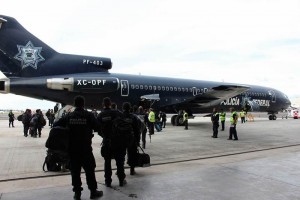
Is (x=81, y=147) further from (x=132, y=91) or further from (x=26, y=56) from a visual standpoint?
(x=132, y=91)

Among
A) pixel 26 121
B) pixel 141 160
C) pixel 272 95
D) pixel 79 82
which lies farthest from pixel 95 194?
pixel 272 95

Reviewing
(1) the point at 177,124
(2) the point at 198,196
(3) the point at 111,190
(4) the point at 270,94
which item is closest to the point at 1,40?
(1) the point at 177,124

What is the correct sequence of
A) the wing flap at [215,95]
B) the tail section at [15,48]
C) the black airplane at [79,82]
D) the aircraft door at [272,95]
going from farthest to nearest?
the aircraft door at [272,95] → the wing flap at [215,95] → the black airplane at [79,82] → the tail section at [15,48]

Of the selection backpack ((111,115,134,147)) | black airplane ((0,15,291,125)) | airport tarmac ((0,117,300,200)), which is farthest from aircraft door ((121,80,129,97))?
backpack ((111,115,134,147))

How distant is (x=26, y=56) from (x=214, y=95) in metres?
13.3

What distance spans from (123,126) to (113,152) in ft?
1.98

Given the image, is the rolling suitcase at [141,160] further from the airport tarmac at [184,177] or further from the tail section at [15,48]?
the tail section at [15,48]

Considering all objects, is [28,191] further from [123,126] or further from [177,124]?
[177,124]

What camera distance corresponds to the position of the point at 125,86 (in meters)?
24.0

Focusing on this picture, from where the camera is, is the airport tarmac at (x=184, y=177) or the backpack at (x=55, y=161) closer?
the airport tarmac at (x=184, y=177)

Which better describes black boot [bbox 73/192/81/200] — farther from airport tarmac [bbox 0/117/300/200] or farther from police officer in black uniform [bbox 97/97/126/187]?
police officer in black uniform [bbox 97/97/126/187]

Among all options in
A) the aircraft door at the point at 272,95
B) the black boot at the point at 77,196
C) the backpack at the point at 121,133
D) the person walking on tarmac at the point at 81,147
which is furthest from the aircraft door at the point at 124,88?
the black boot at the point at 77,196

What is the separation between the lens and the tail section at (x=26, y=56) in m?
19.4

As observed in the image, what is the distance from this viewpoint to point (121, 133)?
715 centimetres
